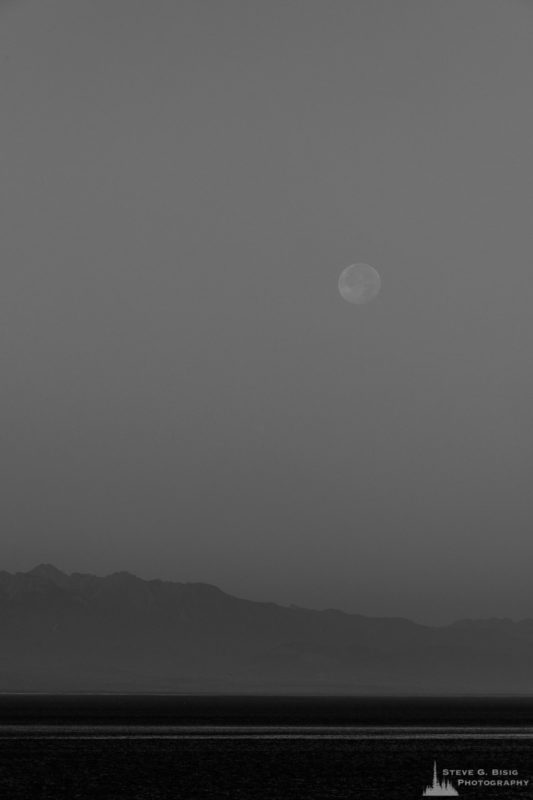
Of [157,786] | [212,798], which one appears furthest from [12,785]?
[212,798]

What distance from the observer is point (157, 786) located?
133 meters

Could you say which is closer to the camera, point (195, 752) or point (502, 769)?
point (502, 769)

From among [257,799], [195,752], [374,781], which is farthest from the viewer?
[195,752]

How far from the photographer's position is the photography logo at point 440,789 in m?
130

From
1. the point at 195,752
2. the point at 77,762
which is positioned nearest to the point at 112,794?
the point at 77,762

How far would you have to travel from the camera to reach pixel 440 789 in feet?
447

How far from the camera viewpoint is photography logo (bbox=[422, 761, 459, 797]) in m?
130

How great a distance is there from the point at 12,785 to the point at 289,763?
A: 5006 centimetres

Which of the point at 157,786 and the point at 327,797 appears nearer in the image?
the point at 327,797

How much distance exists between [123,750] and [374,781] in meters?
62.8

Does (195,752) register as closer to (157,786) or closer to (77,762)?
(77,762)

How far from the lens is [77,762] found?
166750mm

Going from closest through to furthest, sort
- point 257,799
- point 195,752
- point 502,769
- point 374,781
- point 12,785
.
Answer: point 257,799 < point 12,785 < point 374,781 < point 502,769 < point 195,752

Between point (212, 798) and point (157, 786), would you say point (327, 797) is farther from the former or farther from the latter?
point (157, 786)
